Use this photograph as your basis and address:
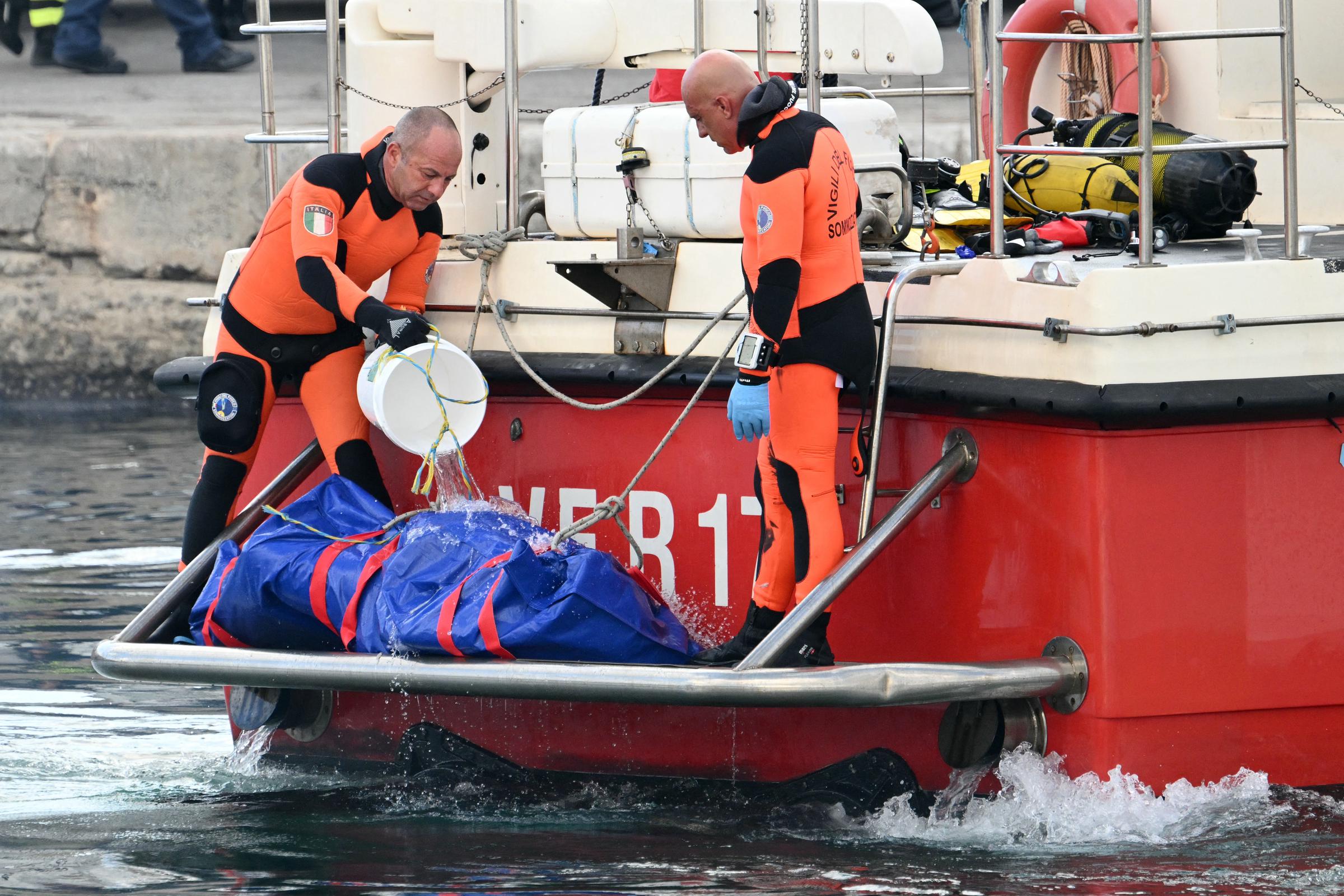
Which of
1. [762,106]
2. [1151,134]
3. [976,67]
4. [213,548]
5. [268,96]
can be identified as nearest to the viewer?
[1151,134]

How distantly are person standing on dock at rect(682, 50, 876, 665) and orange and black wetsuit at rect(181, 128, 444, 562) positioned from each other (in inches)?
39.2

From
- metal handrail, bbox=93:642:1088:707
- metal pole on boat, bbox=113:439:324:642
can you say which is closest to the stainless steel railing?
metal pole on boat, bbox=113:439:324:642

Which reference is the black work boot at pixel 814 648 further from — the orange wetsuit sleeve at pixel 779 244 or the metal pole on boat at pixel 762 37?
the metal pole on boat at pixel 762 37

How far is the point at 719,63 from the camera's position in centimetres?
447

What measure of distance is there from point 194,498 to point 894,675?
2.07 metres

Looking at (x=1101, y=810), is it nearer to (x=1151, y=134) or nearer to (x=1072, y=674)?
(x=1072, y=674)

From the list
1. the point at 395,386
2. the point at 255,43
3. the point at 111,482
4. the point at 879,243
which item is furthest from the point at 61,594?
the point at 255,43

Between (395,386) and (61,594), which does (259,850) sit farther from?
(61,594)

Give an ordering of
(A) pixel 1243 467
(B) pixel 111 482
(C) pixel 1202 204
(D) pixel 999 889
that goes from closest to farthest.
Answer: (D) pixel 999 889, (A) pixel 1243 467, (C) pixel 1202 204, (B) pixel 111 482

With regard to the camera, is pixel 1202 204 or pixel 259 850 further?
pixel 1202 204

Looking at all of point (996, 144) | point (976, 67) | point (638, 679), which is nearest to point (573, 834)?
point (638, 679)

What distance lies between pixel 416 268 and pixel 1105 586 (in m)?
1.95

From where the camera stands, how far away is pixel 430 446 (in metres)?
5.09

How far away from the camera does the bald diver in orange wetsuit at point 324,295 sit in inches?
198
